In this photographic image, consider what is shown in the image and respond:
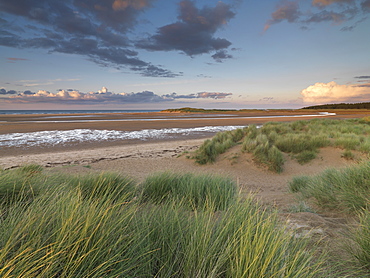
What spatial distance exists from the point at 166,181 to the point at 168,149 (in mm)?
10056

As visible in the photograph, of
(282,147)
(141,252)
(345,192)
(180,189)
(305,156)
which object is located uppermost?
(141,252)

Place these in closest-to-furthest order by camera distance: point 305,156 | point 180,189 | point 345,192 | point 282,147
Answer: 1. point 345,192
2. point 180,189
3. point 305,156
4. point 282,147

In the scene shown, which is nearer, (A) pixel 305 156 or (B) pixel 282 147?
(A) pixel 305 156

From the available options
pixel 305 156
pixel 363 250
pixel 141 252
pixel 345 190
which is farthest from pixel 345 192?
pixel 305 156

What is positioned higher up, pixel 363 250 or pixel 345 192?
pixel 363 250

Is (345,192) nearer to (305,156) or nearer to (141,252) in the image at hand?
(141,252)

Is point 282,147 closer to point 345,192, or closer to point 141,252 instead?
point 345,192

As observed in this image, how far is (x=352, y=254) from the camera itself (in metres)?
2.14

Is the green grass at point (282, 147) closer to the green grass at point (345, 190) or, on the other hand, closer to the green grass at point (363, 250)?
the green grass at point (345, 190)

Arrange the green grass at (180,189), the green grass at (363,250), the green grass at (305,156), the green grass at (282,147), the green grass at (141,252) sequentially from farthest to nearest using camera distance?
the green grass at (305,156) < the green grass at (282,147) < the green grass at (180,189) < the green grass at (363,250) < the green grass at (141,252)

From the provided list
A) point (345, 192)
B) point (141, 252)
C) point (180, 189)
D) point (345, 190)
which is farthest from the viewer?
point (180, 189)

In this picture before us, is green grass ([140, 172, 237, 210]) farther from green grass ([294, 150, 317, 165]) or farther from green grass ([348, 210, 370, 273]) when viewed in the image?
green grass ([294, 150, 317, 165])

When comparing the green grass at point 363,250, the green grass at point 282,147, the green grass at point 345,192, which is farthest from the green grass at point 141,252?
the green grass at point 282,147

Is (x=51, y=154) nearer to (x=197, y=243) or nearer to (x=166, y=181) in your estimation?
(x=166, y=181)
